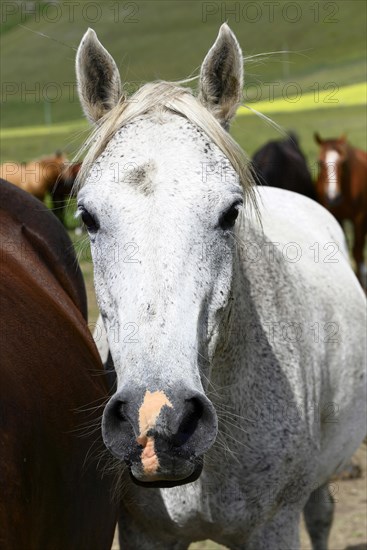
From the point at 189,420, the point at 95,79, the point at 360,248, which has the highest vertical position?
the point at 95,79

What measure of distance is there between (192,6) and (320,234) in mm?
83059

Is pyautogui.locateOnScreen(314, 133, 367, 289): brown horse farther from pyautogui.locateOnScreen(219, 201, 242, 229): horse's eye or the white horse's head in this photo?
pyautogui.locateOnScreen(219, 201, 242, 229): horse's eye

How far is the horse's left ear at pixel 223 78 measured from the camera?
2.72 m

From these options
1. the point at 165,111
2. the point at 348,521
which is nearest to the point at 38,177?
the point at 348,521

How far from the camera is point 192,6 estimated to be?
83000 millimetres

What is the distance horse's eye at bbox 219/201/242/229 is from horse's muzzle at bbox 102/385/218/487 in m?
0.57

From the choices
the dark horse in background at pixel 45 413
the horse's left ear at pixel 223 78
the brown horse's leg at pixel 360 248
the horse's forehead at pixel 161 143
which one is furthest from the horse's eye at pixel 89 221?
the brown horse's leg at pixel 360 248

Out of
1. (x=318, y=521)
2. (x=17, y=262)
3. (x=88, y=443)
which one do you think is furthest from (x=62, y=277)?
(x=318, y=521)

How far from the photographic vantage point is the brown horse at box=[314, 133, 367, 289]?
11875 millimetres

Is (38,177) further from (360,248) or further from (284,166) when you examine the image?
(360,248)

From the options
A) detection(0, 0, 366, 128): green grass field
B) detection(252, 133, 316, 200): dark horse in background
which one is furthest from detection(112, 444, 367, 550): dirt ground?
detection(0, 0, 366, 128): green grass field

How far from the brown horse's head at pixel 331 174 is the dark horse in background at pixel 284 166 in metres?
0.55

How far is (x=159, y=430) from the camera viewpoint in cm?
205

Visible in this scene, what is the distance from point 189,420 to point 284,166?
29.1 feet
